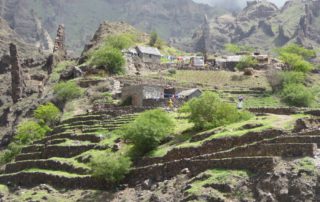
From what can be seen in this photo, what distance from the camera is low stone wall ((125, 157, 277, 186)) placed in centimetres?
6019

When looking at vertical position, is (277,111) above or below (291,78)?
below

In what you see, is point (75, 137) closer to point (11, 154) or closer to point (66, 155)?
point (66, 155)

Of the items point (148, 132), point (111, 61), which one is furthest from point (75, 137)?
point (111, 61)

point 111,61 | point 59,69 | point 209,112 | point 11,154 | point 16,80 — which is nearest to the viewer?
point 209,112

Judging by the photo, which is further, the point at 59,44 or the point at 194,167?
the point at 59,44

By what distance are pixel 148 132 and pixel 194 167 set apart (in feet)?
38.1

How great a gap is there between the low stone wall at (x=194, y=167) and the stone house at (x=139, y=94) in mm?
35006

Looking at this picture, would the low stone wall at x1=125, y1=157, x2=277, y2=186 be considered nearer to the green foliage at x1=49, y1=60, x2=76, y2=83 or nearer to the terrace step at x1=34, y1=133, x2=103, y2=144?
the terrace step at x1=34, y1=133, x2=103, y2=144

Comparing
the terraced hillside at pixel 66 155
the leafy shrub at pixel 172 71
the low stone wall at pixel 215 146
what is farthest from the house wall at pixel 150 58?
the low stone wall at pixel 215 146

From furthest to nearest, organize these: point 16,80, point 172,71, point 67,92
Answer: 1. point 16,80
2. point 172,71
3. point 67,92

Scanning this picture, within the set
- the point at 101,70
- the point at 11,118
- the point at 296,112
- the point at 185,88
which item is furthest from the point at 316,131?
the point at 11,118

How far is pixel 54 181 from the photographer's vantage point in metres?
79.2

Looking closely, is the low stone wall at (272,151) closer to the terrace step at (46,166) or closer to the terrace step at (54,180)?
the terrace step at (54,180)

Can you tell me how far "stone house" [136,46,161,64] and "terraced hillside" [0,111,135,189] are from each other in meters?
59.5
